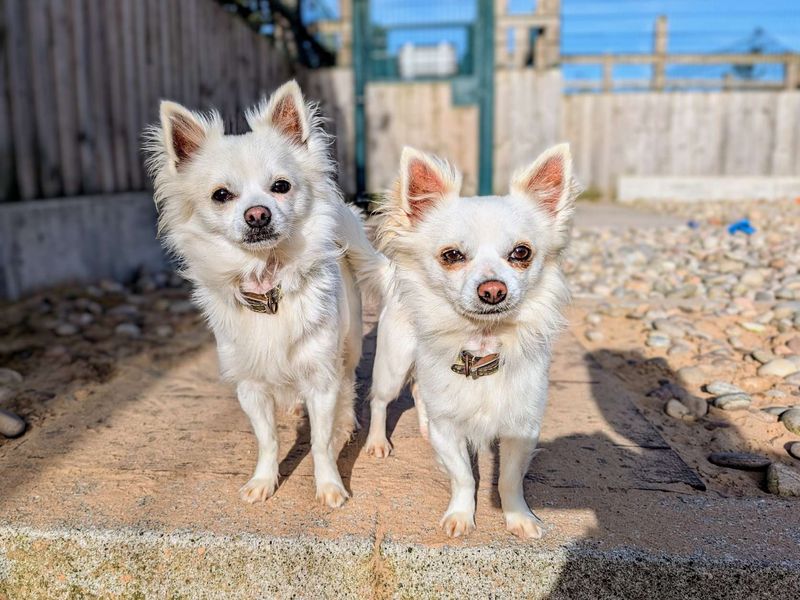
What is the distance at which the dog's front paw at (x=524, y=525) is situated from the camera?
2189 mm

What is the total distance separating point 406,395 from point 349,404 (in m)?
0.75

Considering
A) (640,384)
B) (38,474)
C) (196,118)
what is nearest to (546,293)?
(196,118)

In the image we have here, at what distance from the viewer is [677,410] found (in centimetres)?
327

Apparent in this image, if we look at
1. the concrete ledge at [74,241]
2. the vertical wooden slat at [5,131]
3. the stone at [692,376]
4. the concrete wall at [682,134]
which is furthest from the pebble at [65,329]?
the concrete wall at [682,134]

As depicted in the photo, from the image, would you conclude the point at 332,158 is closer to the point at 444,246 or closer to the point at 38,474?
the point at 444,246

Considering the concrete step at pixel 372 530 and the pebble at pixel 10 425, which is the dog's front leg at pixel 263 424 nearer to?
the concrete step at pixel 372 530

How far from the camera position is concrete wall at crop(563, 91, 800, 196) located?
11977 mm

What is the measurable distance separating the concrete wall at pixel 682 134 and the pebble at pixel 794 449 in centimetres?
960

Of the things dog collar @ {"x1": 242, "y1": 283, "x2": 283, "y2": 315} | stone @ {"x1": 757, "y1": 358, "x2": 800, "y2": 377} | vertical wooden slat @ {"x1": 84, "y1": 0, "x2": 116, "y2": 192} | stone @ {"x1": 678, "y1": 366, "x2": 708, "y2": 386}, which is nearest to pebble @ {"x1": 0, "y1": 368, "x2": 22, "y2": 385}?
dog collar @ {"x1": 242, "y1": 283, "x2": 283, "y2": 315}

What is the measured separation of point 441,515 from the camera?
2.34 metres

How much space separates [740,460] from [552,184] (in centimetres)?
137

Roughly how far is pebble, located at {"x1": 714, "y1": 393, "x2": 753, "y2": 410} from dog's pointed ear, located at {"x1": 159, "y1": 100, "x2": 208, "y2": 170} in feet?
8.52

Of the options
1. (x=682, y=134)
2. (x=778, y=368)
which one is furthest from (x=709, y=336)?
(x=682, y=134)

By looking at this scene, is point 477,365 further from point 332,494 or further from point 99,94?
point 99,94
